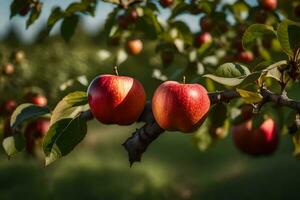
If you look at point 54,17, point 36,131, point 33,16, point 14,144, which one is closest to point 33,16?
point 33,16

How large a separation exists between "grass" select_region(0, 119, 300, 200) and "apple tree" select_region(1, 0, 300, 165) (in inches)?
164

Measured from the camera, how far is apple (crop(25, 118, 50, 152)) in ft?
8.31

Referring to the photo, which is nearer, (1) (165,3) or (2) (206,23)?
(1) (165,3)

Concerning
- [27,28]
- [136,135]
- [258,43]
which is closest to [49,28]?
[27,28]

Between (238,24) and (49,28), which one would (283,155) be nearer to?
(238,24)

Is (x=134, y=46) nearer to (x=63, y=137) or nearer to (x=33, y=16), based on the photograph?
(x=33, y=16)

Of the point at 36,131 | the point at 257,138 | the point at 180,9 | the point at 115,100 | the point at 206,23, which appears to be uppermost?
the point at 115,100

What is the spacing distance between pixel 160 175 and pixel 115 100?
24.1 ft

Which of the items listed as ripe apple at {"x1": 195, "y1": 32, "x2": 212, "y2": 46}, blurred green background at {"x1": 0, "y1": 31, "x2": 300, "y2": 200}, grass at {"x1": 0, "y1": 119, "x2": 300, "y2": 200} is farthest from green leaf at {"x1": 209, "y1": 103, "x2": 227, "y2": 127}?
grass at {"x1": 0, "y1": 119, "x2": 300, "y2": 200}

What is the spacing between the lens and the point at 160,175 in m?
9.05

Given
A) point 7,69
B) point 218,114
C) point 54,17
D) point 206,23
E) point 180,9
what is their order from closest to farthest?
1. point 218,114
2. point 54,17
3. point 180,9
4. point 206,23
5. point 7,69

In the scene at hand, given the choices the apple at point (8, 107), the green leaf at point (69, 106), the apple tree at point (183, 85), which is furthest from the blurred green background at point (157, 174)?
the green leaf at point (69, 106)

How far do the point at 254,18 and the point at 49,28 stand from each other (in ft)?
3.69

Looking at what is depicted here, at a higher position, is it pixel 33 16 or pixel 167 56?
pixel 33 16
